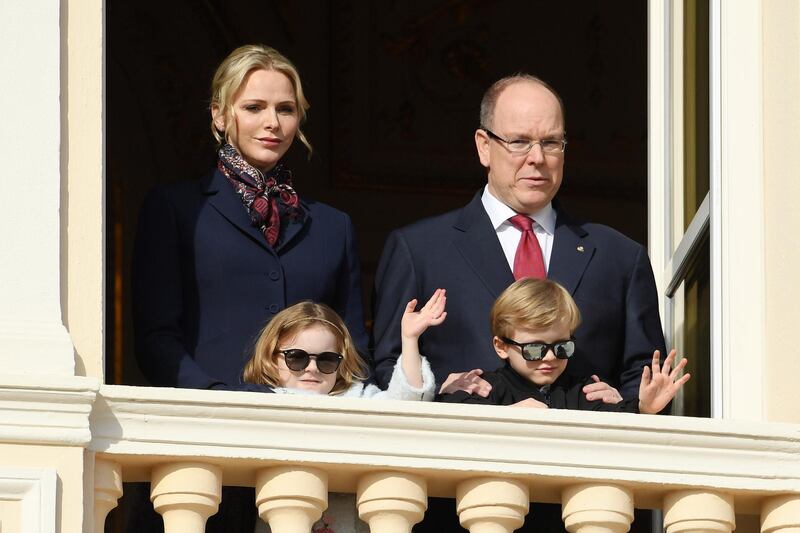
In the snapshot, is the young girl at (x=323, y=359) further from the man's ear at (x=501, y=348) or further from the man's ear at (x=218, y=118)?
the man's ear at (x=218, y=118)

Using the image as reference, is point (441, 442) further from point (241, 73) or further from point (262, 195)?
point (241, 73)

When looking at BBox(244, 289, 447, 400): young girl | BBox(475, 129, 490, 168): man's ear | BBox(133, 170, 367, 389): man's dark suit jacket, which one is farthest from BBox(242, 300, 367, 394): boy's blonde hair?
BBox(475, 129, 490, 168): man's ear

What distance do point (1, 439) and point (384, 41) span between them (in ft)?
22.6

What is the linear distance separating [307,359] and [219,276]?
0.49 meters

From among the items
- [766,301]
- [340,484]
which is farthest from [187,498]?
[766,301]

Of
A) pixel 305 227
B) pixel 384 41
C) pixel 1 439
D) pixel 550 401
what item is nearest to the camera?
pixel 1 439

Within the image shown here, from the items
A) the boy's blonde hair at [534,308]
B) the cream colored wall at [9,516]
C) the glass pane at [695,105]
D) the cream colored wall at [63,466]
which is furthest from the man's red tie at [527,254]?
the cream colored wall at [9,516]

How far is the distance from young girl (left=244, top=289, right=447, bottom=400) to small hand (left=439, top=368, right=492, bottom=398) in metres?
0.08

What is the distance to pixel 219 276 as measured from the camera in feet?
20.2

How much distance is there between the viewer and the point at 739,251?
19.6 feet

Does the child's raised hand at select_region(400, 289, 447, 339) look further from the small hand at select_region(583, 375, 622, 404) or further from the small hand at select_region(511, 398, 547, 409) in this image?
the small hand at select_region(583, 375, 622, 404)

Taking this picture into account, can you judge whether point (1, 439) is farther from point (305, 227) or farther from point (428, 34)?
point (428, 34)

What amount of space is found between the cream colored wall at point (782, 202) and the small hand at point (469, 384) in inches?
26.8

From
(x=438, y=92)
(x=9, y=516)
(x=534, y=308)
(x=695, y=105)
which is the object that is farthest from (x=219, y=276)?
(x=438, y=92)
